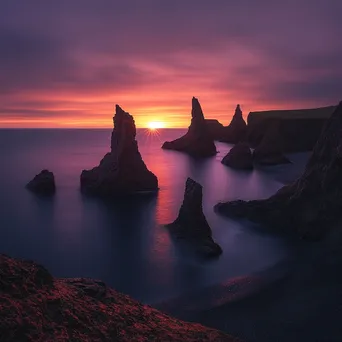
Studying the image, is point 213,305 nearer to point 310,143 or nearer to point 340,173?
point 340,173

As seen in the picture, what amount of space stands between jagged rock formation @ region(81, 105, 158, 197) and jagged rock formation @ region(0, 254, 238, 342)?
4465cm

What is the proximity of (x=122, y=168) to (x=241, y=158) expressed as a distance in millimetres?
45322

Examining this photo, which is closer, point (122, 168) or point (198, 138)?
point (122, 168)

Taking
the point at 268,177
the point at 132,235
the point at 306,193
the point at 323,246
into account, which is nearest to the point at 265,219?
the point at 306,193

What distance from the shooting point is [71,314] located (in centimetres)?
827

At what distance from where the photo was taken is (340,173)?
2955 cm

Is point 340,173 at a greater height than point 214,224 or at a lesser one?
greater

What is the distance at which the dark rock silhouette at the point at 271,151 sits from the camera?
93.7 metres

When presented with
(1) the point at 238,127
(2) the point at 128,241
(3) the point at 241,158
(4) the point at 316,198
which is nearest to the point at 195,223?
(2) the point at 128,241

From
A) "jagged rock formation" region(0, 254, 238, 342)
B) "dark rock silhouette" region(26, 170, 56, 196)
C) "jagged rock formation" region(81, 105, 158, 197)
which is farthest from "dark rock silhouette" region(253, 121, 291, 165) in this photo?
Result: "jagged rock formation" region(0, 254, 238, 342)

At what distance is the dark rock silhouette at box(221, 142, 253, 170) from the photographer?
89.4 metres

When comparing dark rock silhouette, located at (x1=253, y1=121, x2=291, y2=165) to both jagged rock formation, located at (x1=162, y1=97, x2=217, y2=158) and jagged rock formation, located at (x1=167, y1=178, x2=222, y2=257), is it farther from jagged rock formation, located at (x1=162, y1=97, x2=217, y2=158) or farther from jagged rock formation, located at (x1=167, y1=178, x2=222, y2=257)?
jagged rock formation, located at (x1=167, y1=178, x2=222, y2=257)

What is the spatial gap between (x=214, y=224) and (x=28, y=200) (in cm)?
3151

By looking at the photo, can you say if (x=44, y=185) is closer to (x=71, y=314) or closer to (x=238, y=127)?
(x=71, y=314)
